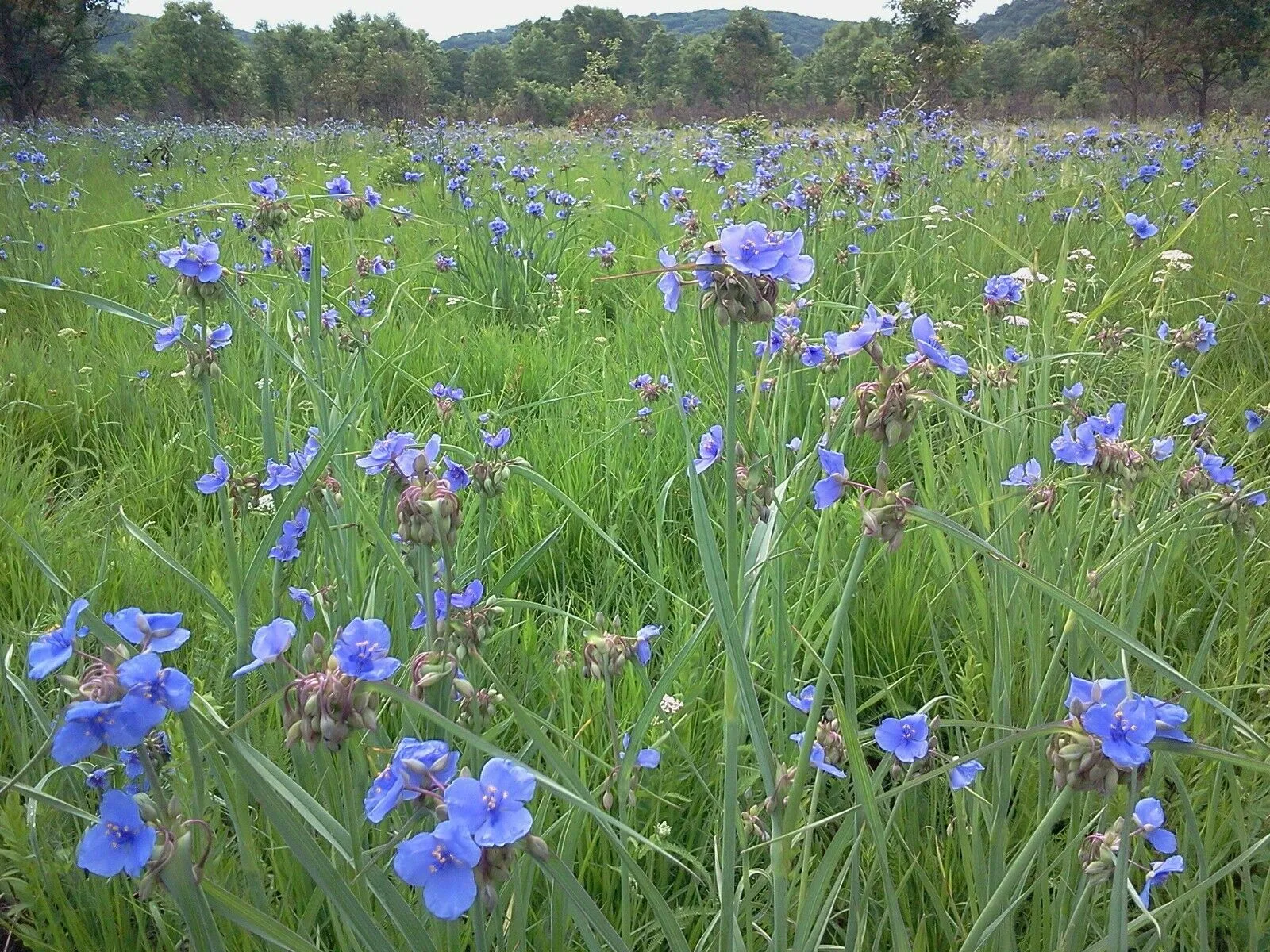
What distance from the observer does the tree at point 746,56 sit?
47.1 metres

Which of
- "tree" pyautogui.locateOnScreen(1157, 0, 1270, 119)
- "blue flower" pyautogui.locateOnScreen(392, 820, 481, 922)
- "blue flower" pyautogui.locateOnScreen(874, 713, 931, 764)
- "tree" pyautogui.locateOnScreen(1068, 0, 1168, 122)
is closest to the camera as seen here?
"blue flower" pyautogui.locateOnScreen(392, 820, 481, 922)

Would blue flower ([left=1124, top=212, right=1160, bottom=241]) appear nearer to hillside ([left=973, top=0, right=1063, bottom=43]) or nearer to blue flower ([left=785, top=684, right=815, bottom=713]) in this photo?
blue flower ([left=785, top=684, right=815, bottom=713])

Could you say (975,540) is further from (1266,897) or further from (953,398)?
(953,398)

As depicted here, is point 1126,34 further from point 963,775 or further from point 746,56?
point 963,775

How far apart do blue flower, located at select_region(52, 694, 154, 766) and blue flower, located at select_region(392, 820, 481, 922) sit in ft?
0.65

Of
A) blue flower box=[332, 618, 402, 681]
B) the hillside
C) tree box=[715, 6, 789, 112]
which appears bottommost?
blue flower box=[332, 618, 402, 681]

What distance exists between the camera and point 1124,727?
0.60 metres

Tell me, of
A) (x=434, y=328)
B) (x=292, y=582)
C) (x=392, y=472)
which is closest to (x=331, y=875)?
(x=392, y=472)

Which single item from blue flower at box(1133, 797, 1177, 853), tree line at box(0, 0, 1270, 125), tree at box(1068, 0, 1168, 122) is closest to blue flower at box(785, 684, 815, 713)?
blue flower at box(1133, 797, 1177, 853)

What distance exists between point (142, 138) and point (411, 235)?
25.5ft

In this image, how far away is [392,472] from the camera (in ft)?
3.26

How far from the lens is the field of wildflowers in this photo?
0.67m

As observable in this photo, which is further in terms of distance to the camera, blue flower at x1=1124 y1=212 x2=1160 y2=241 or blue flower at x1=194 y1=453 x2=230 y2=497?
blue flower at x1=1124 y1=212 x2=1160 y2=241

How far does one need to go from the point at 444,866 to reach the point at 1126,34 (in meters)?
29.2
